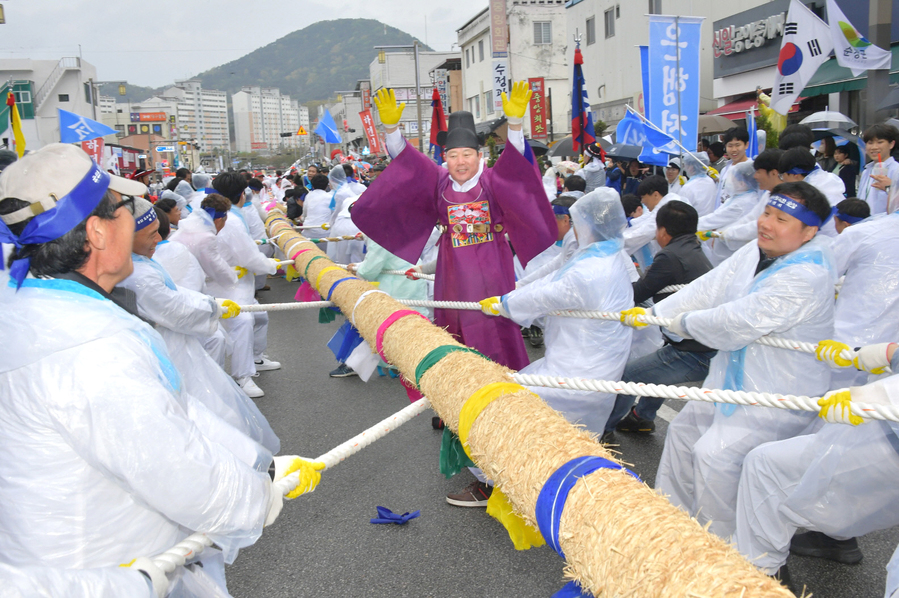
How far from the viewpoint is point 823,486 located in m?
2.33

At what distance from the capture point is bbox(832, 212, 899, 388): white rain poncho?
3.76m

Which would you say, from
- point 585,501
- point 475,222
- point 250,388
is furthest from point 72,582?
point 250,388

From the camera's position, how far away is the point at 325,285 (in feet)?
16.6

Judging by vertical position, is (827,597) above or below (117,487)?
below

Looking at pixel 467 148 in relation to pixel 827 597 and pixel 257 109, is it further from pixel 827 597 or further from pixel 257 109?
pixel 257 109

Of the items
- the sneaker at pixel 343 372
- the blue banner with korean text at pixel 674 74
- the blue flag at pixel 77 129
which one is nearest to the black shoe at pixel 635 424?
the sneaker at pixel 343 372

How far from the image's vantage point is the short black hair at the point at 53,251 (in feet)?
4.81

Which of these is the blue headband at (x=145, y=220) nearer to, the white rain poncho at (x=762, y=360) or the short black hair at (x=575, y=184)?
the white rain poncho at (x=762, y=360)

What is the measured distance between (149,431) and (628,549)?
40.2 inches

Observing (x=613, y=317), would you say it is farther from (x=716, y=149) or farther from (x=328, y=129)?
(x=328, y=129)

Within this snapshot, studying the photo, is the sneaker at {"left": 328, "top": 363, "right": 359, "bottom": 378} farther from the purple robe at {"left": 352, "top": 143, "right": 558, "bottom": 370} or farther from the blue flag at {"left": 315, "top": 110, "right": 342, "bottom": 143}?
the blue flag at {"left": 315, "top": 110, "right": 342, "bottom": 143}

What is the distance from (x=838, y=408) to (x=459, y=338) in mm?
2437

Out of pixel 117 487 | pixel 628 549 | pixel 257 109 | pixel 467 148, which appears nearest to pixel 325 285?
pixel 467 148

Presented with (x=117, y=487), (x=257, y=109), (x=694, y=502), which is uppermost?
(x=257, y=109)
